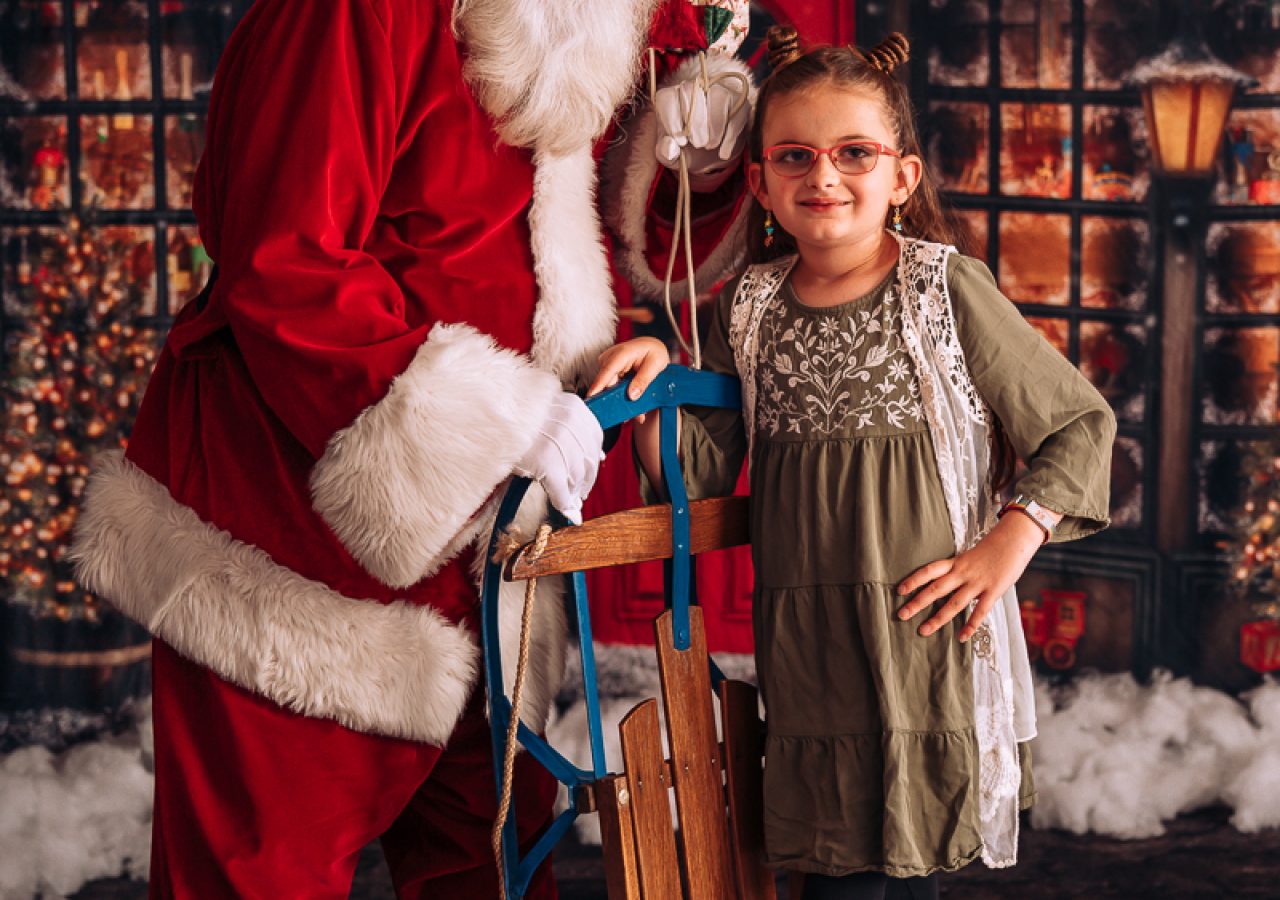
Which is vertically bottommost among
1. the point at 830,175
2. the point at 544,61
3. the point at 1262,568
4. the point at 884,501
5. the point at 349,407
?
the point at 1262,568

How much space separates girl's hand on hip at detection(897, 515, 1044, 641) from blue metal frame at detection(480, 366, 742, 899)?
278 millimetres

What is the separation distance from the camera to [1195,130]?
3090mm

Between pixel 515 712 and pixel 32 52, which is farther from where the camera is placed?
pixel 32 52

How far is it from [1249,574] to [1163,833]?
0.62m

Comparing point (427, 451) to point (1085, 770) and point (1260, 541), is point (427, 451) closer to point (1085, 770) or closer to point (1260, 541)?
point (1085, 770)

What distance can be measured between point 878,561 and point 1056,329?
1.77 meters

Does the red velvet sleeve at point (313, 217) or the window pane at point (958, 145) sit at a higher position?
the window pane at point (958, 145)

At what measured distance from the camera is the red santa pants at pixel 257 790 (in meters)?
1.58

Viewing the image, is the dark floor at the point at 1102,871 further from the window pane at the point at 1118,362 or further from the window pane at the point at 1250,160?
the window pane at the point at 1250,160

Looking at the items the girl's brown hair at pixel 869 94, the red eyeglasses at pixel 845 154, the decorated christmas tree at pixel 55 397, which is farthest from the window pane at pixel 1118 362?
the decorated christmas tree at pixel 55 397

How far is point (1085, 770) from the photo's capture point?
3.08m

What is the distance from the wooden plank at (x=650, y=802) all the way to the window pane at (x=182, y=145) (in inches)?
81.5

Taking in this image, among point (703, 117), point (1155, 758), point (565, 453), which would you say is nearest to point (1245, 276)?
point (1155, 758)

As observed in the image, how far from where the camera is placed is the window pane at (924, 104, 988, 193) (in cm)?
317
